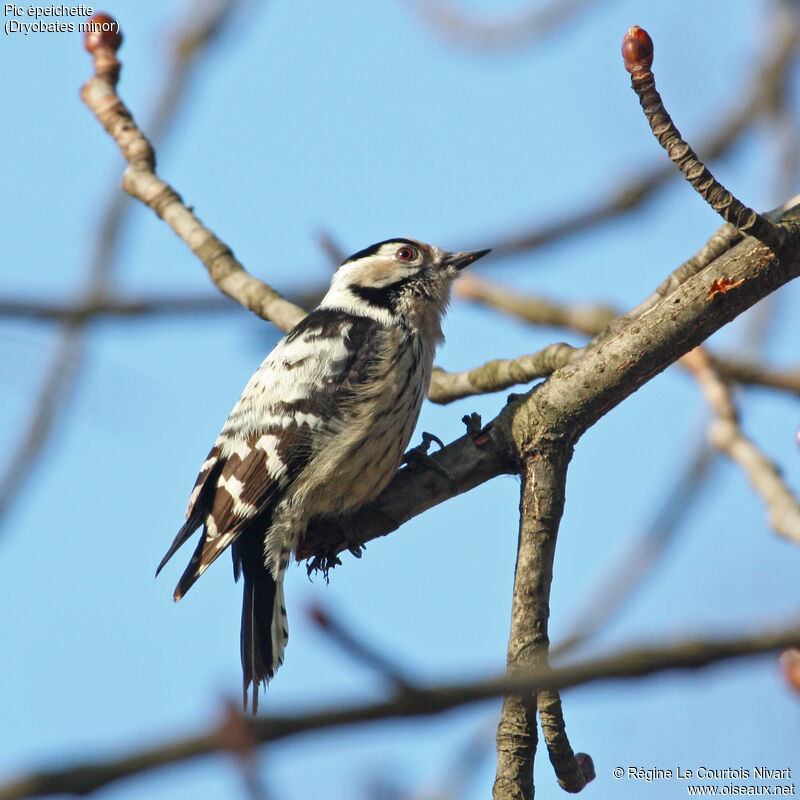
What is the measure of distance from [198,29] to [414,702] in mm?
3981

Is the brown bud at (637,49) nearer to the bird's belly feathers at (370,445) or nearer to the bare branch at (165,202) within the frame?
the bird's belly feathers at (370,445)

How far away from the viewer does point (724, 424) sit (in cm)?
421

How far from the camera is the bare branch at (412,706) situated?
126 centimetres

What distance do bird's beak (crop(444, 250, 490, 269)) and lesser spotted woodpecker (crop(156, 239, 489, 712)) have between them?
0.12m

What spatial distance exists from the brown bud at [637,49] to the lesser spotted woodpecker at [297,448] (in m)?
2.21

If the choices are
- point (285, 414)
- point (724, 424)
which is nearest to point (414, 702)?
point (724, 424)

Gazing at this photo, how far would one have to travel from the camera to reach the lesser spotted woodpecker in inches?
176

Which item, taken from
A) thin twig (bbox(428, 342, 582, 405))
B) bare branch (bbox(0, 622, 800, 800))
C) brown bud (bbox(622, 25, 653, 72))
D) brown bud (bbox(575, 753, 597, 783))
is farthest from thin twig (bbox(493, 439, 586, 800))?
brown bud (bbox(622, 25, 653, 72))

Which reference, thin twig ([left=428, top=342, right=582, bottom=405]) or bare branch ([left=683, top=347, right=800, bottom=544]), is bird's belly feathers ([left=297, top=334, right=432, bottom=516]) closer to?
thin twig ([left=428, top=342, right=582, bottom=405])

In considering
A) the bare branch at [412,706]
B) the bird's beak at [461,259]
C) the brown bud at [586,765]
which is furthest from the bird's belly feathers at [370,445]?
the bare branch at [412,706]

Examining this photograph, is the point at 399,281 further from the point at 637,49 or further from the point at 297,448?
the point at 637,49

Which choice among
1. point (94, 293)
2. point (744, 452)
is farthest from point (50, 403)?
point (744, 452)

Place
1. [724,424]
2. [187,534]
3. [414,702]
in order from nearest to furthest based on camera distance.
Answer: [414,702]
[724,424]
[187,534]

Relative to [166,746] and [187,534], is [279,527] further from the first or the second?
[166,746]
